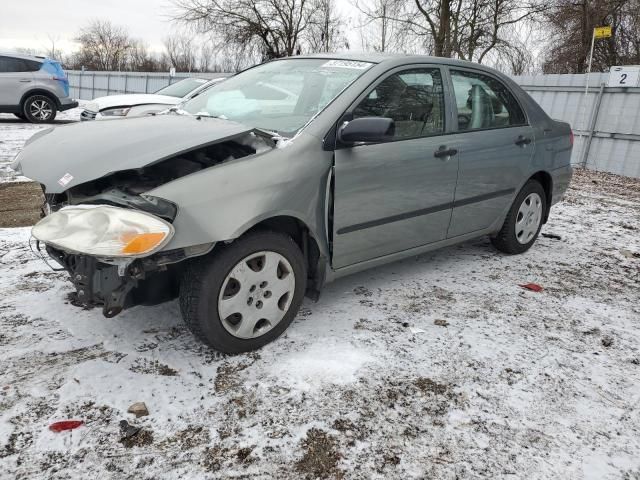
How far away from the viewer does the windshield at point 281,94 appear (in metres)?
3.00

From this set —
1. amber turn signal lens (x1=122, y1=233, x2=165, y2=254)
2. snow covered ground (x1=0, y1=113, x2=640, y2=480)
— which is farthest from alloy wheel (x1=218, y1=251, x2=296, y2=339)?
amber turn signal lens (x1=122, y1=233, x2=165, y2=254)

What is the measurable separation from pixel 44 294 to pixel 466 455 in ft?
8.92

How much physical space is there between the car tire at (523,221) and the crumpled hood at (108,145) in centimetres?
266

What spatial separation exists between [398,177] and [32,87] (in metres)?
12.8

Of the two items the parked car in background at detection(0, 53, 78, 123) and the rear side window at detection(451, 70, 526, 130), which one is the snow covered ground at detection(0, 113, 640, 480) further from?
the parked car in background at detection(0, 53, 78, 123)

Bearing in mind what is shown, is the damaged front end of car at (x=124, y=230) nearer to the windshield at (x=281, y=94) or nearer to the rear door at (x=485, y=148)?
the windshield at (x=281, y=94)

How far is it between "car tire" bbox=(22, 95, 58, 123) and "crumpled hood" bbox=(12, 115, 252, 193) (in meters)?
11.7

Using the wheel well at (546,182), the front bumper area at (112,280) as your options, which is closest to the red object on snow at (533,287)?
the wheel well at (546,182)

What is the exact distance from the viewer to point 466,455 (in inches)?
81.0

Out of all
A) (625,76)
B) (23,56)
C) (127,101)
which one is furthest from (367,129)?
(23,56)

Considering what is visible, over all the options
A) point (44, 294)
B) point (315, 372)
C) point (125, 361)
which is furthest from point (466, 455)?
point (44, 294)

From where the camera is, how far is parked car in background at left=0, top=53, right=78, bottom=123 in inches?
488

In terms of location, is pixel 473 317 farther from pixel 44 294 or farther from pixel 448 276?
pixel 44 294

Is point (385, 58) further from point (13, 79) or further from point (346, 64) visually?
point (13, 79)
